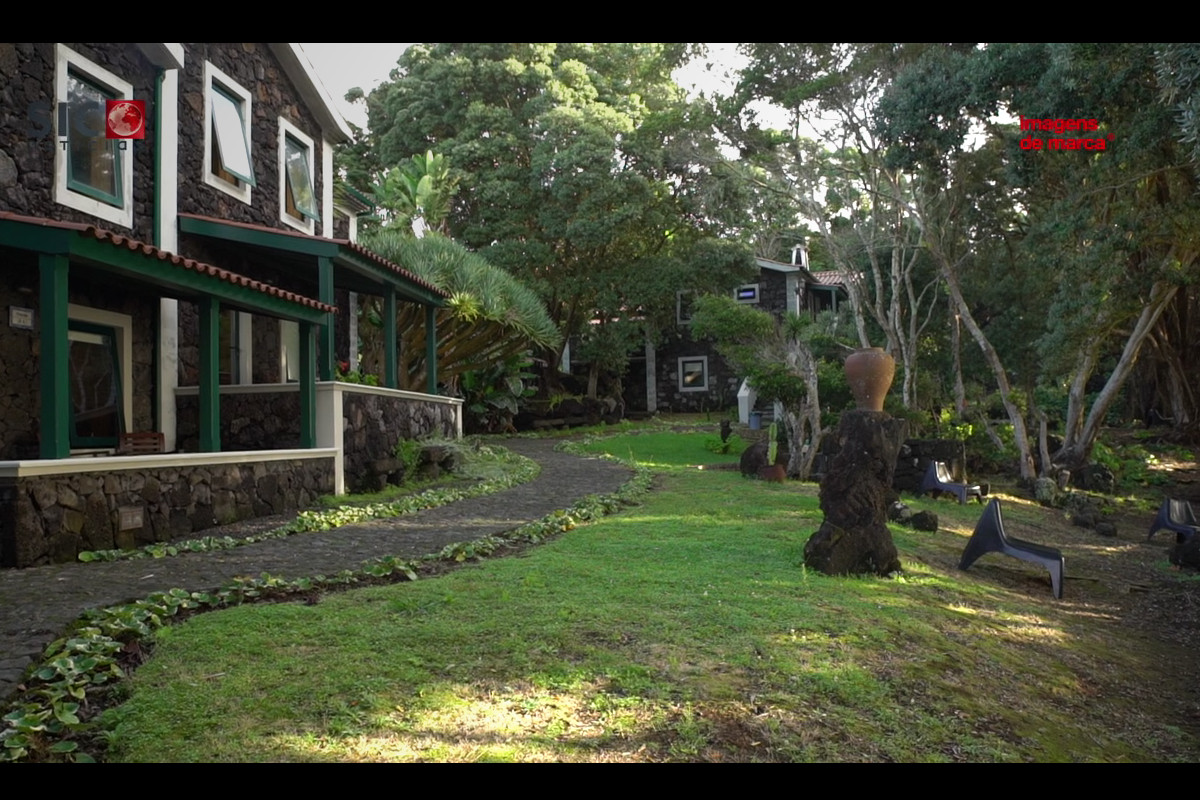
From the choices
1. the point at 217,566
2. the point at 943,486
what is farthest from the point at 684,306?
the point at 217,566

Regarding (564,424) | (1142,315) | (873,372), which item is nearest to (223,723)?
Result: (873,372)

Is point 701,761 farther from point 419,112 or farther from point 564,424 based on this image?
point 419,112

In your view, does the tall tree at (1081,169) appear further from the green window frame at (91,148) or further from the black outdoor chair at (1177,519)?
the green window frame at (91,148)

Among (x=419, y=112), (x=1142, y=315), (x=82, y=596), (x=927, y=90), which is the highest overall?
(x=419, y=112)

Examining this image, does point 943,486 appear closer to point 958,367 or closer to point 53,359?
point 958,367

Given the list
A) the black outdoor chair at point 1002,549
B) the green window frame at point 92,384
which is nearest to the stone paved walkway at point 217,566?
the green window frame at point 92,384

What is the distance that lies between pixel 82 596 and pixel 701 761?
421 centimetres

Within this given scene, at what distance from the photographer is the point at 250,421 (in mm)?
11289

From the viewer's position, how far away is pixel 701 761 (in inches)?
127

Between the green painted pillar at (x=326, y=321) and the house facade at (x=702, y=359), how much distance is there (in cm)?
2088

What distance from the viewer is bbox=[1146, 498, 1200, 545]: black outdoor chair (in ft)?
34.0

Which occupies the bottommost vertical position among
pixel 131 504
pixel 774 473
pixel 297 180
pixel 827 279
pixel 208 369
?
pixel 774 473

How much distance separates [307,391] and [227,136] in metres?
4.51

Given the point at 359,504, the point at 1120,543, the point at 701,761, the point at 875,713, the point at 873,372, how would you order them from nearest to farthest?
the point at 701,761, the point at 875,713, the point at 873,372, the point at 359,504, the point at 1120,543
